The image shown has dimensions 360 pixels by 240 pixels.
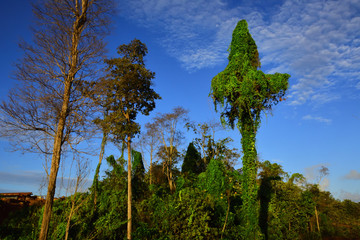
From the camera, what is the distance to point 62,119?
7.14 m

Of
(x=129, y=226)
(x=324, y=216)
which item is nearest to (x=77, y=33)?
(x=129, y=226)

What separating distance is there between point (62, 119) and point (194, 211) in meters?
6.18

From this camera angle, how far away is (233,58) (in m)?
13.5

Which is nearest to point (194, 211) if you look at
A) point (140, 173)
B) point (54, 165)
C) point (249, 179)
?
point (249, 179)

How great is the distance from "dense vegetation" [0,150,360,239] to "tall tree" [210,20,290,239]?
140 cm

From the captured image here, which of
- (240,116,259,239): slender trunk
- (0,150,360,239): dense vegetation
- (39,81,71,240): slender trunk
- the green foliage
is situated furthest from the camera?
the green foliage

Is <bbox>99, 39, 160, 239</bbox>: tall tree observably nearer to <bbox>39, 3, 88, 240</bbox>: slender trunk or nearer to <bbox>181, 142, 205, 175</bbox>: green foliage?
<bbox>39, 3, 88, 240</bbox>: slender trunk

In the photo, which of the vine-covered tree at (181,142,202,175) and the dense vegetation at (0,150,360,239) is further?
the vine-covered tree at (181,142,202,175)

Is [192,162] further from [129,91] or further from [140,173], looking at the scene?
[129,91]

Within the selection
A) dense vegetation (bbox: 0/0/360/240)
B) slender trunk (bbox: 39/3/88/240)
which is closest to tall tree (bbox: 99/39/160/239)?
dense vegetation (bbox: 0/0/360/240)

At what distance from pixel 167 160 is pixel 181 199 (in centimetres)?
1868

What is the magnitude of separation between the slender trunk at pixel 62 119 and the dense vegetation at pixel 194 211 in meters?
0.77

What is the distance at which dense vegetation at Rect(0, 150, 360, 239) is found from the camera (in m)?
9.90

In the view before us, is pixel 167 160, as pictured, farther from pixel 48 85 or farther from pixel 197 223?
pixel 48 85
